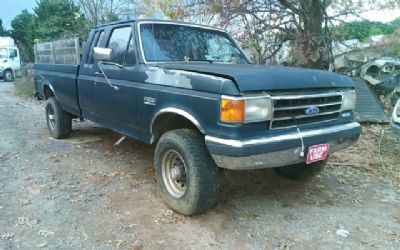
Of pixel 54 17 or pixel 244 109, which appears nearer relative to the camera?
pixel 244 109

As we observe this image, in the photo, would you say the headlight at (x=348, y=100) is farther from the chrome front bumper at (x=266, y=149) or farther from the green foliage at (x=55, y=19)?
the green foliage at (x=55, y=19)

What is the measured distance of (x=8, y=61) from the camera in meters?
26.4

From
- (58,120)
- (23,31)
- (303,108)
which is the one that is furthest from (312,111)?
(23,31)

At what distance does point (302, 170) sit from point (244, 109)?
70.4 inches

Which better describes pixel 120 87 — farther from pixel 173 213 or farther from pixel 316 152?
pixel 316 152

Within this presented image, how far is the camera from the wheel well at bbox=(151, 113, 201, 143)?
13.1 ft

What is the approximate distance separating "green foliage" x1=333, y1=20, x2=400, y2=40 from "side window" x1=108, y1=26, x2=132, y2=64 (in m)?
5.21

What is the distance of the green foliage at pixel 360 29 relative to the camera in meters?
8.38

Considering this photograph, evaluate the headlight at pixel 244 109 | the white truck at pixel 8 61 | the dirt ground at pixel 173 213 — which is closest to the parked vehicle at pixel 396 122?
the dirt ground at pixel 173 213

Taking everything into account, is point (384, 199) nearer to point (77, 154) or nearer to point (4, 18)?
point (77, 154)

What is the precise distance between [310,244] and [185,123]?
63.2 inches

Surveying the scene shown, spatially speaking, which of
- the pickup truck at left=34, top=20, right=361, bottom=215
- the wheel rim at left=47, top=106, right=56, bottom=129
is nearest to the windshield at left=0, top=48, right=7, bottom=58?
the wheel rim at left=47, top=106, right=56, bottom=129

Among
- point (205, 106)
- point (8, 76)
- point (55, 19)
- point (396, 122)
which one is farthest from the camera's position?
point (8, 76)

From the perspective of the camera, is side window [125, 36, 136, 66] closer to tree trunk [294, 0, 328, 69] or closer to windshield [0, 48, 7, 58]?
tree trunk [294, 0, 328, 69]
